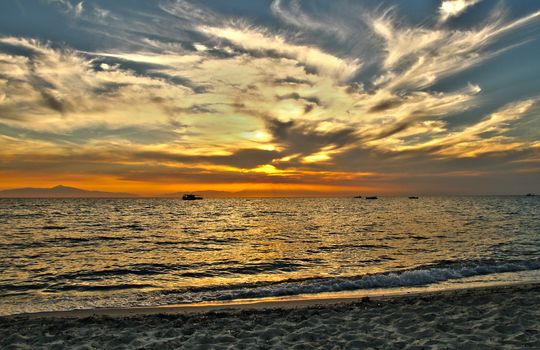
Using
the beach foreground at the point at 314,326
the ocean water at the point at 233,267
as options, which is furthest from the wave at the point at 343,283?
the beach foreground at the point at 314,326

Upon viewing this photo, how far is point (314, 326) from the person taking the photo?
416 inches

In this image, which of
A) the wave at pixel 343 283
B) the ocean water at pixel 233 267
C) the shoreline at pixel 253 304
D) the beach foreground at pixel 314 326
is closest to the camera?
the beach foreground at pixel 314 326

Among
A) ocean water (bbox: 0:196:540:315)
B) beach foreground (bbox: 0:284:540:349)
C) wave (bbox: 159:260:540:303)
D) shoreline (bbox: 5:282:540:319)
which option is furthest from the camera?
ocean water (bbox: 0:196:540:315)

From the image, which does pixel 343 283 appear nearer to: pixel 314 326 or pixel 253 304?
pixel 253 304

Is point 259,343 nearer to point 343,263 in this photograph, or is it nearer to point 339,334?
point 339,334

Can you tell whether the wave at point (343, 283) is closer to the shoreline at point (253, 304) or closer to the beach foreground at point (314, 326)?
the shoreline at point (253, 304)

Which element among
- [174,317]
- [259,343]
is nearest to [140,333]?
[174,317]

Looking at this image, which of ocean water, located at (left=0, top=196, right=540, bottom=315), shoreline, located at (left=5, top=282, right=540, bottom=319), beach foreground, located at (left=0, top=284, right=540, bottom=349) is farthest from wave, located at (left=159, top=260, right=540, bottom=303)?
beach foreground, located at (left=0, top=284, right=540, bottom=349)

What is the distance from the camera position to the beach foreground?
909 centimetres

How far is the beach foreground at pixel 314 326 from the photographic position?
9.09 m

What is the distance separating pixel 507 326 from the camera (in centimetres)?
975

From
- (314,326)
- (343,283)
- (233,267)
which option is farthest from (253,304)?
(233,267)

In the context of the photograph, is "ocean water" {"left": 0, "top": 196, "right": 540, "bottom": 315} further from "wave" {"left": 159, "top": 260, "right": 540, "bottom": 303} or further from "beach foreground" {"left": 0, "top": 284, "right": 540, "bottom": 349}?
"beach foreground" {"left": 0, "top": 284, "right": 540, "bottom": 349}

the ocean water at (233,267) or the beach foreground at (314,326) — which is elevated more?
the beach foreground at (314,326)
